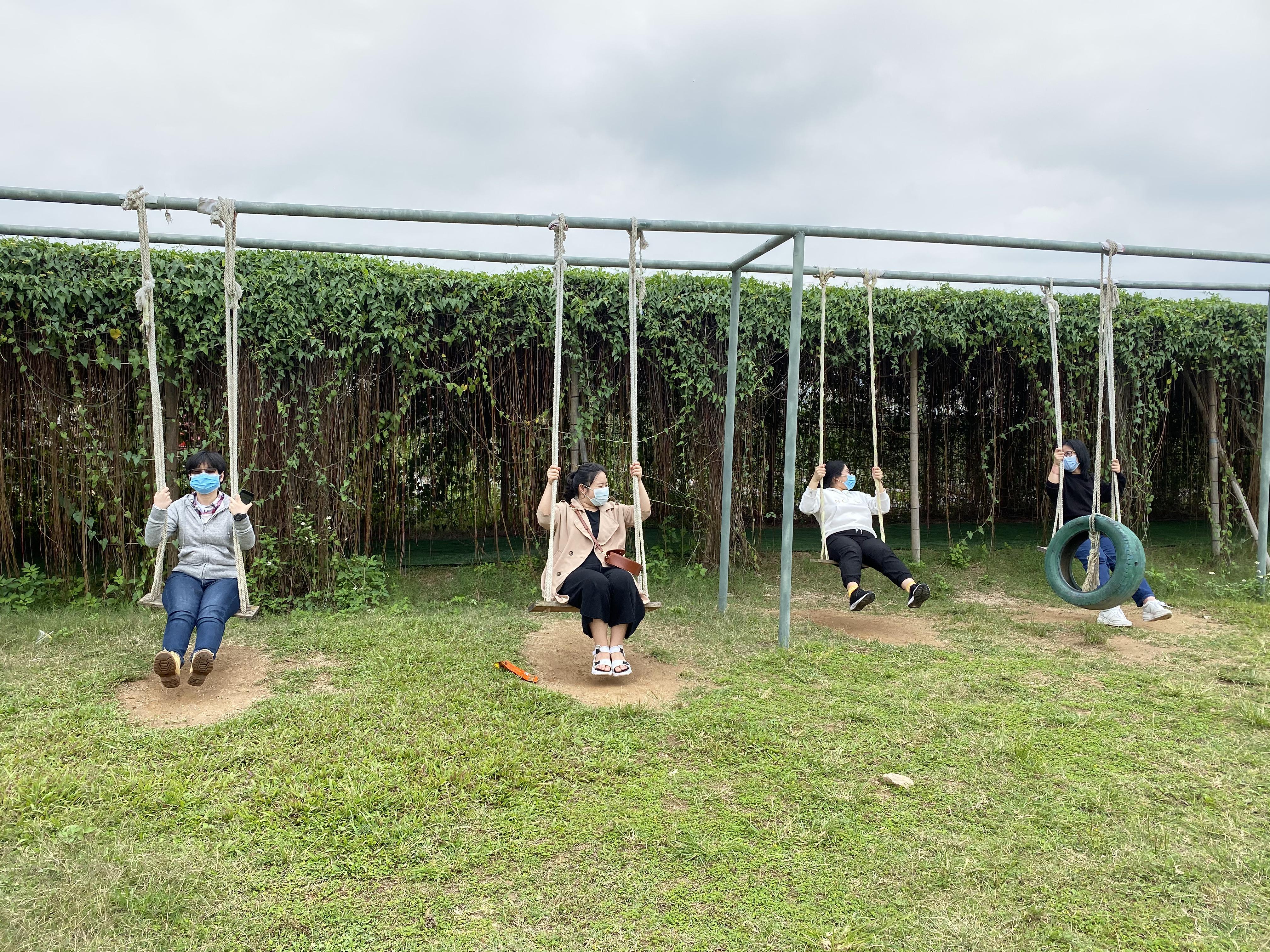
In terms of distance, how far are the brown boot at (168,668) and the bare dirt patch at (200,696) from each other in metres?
0.11

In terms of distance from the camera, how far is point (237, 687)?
3.71m

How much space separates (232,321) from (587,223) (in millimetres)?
1906

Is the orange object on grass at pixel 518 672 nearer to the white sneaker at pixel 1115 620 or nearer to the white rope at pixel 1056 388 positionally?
the white rope at pixel 1056 388

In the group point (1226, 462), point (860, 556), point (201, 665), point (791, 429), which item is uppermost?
point (791, 429)

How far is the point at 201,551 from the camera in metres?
3.82

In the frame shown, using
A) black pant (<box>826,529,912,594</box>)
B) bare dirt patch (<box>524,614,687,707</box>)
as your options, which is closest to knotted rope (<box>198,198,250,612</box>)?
bare dirt patch (<box>524,614,687,707</box>)

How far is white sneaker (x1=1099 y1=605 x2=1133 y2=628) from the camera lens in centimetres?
533

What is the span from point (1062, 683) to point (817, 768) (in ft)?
6.06

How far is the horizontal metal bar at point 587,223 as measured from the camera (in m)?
4.08

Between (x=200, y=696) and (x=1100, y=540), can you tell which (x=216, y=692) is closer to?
(x=200, y=696)

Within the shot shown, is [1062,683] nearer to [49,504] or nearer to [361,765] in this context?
[361,765]

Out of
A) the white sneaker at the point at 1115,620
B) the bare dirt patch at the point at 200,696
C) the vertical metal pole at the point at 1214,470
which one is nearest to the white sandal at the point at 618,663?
the bare dirt patch at the point at 200,696

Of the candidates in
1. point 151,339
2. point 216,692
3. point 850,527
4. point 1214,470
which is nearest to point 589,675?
point 216,692

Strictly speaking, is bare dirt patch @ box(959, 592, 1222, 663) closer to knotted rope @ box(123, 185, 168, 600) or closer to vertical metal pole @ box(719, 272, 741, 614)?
vertical metal pole @ box(719, 272, 741, 614)
